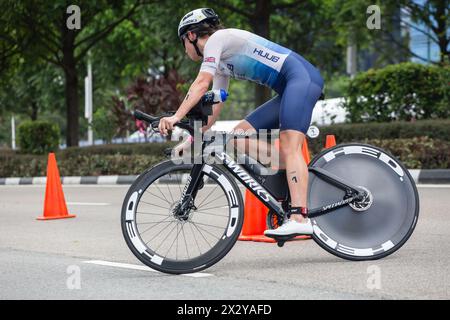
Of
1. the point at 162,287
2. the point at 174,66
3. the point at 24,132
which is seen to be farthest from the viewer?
the point at 174,66

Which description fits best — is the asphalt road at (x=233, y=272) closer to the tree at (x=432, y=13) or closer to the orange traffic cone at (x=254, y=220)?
the orange traffic cone at (x=254, y=220)

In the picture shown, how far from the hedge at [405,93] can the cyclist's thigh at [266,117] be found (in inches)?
423

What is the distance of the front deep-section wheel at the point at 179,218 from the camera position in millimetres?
5641

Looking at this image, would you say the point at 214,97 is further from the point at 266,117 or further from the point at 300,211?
the point at 300,211

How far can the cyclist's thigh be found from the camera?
6.12 m

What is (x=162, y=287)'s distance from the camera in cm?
521

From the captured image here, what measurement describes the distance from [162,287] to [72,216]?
5.67 m

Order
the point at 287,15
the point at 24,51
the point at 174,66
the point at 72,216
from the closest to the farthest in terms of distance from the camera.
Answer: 1. the point at 72,216
2. the point at 24,51
3. the point at 287,15
4. the point at 174,66

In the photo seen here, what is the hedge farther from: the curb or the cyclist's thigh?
the cyclist's thigh

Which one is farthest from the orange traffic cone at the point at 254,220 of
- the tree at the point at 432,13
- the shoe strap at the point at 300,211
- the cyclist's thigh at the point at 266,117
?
the tree at the point at 432,13

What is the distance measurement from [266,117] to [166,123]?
35.9 inches

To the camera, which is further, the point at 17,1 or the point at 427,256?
the point at 17,1
